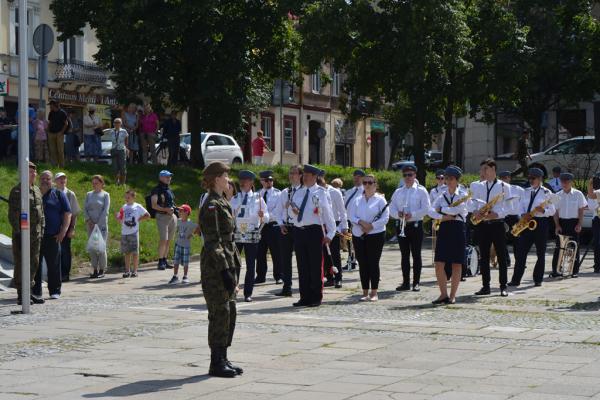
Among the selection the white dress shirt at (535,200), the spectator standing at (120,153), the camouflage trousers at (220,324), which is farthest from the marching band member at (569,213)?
the camouflage trousers at (220,324)

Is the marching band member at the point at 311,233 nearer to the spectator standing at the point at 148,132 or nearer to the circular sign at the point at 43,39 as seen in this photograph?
the circular sign at the point at 43,39

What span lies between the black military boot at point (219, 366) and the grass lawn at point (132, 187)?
11.8m

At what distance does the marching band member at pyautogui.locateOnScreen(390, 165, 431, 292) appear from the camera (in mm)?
17750

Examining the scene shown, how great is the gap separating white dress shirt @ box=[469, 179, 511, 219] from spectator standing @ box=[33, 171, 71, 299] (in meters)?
5.70

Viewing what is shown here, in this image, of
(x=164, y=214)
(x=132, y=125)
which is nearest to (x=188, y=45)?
(x=132, y=125)

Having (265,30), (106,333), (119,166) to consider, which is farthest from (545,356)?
(265,30)

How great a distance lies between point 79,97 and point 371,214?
34.5 m

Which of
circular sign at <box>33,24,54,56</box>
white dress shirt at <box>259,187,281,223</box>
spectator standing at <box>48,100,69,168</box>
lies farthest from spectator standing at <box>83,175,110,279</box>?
spectator standing at <box>48,100,69,168</box>

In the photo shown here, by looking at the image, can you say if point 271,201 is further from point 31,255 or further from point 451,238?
point 31,255

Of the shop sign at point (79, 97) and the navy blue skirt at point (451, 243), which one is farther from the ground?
the shop sign at point (79, 97)

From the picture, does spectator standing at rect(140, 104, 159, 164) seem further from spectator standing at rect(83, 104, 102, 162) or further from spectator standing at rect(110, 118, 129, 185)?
spectator standing at rect(110, 118, 129, 185)

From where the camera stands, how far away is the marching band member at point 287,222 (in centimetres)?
1659

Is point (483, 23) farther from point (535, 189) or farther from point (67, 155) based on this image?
point (535, 189)

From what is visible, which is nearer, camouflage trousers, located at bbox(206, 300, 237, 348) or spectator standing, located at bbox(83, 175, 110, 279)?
camouflage trousers, located at bbox(206, 300, 237, 348)
